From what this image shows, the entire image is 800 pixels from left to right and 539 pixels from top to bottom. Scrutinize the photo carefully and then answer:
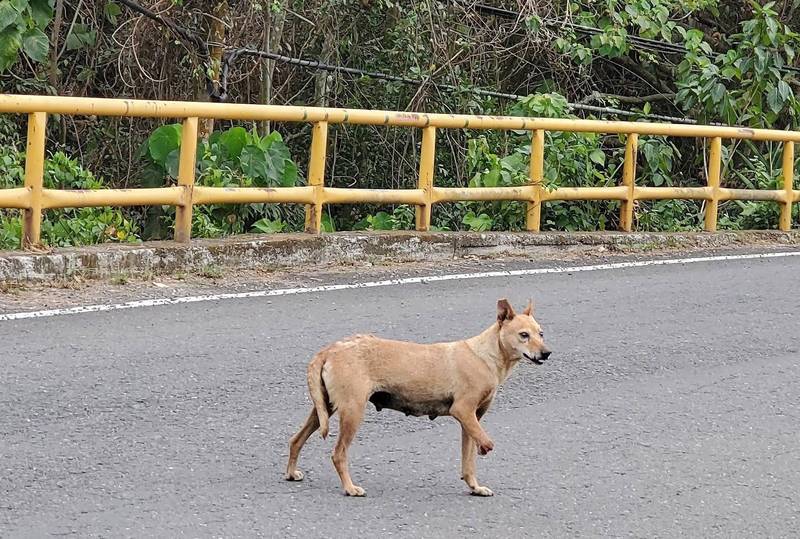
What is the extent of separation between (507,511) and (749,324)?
423cm

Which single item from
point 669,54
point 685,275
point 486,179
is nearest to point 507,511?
A: point 685,275

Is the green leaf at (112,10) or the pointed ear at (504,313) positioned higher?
the green leaf at (112,10)

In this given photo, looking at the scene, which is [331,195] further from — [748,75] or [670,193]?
[748,75]

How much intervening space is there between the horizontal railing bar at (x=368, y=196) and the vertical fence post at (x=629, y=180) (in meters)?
2.30

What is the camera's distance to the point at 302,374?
7.08 metres

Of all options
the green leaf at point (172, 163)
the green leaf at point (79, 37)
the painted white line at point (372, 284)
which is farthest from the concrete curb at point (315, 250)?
the green leaf at point (79, 37)

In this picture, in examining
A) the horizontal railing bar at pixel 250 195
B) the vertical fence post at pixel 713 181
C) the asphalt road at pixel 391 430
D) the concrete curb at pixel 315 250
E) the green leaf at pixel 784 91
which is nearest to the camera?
the asphalt road at pixel 391 430

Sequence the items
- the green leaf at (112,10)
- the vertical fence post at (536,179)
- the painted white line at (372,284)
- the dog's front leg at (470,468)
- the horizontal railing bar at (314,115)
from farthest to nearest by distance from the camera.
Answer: the green leaf at (112,10), the vertical fence post at (536,179), the horizontal railing bar at (314,115), the painted white line at (372,284), the dog's front leg at (470,468)

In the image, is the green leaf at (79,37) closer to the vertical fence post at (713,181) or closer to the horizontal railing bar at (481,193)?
the horizontal railing bar at (481,193)

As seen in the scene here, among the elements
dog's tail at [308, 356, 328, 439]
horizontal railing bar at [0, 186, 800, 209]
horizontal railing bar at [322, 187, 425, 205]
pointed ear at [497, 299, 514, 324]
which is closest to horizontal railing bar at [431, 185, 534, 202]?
horizontal railing bar at [0, 186, 800, 209]

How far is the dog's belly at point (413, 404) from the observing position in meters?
5.36

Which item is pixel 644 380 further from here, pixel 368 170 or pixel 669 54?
pixel 669 54

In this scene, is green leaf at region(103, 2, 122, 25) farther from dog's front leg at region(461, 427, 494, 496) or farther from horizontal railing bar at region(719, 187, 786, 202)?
dog's front leg at region(461, 427, 494, 496)

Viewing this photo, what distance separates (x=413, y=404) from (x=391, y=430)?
90 cm
